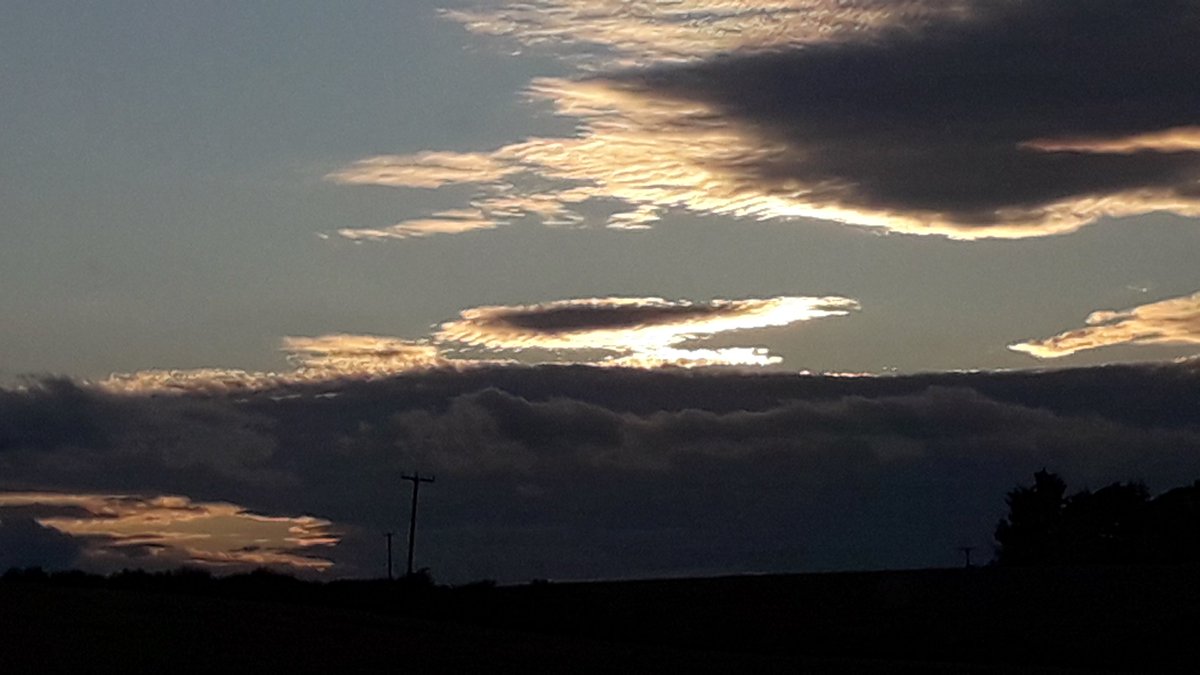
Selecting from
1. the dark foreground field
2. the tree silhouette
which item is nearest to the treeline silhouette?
the tree silhouette

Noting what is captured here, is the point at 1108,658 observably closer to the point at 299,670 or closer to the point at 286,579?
the point at 299,670

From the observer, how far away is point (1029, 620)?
202 ft

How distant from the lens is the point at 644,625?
213 ft

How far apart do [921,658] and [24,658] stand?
25786mm

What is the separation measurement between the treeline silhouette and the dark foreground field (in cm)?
4442

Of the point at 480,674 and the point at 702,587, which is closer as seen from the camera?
the point at 480,674

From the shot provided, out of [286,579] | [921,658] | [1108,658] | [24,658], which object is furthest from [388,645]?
[286,579]

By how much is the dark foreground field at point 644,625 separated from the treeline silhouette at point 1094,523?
44420 millimetres

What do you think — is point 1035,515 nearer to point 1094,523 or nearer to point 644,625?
point 1094,523

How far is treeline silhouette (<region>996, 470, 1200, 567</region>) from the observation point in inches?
4596

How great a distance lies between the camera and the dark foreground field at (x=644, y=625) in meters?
49.1

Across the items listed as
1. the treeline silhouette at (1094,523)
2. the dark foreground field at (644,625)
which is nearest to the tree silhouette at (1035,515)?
the treeline silhouette at (1094,523)

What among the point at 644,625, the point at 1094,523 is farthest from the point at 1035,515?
the point at 644,625

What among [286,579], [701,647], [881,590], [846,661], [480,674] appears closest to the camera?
[480,674]
